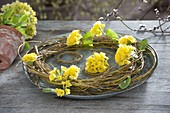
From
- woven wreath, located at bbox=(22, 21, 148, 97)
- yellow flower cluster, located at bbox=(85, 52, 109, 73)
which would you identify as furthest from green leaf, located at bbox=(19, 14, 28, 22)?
yellow flower cluster, located at bbox=(85, 52, 109, 73)

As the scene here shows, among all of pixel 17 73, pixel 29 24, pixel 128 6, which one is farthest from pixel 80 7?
pixel 17 73

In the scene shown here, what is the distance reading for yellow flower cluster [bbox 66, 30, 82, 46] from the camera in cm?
115

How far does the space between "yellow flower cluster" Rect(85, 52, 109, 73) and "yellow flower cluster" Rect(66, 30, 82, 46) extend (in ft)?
0.39

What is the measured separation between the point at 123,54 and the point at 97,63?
81mm

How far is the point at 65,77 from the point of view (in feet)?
3.29

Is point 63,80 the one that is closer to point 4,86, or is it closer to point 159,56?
point 4,86

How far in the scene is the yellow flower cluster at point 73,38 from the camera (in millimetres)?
1150

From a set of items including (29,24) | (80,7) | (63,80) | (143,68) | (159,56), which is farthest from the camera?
(80,7)

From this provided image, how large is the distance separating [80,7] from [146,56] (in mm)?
1837

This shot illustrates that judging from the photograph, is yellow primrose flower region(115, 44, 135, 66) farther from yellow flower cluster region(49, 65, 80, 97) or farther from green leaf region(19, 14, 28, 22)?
green leaf region(19, 14, 28, 22)

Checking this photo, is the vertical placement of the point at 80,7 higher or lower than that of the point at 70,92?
higher

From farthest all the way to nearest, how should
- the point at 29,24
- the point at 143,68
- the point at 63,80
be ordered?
the point at 29,24 < the point at 143,68 < the point at 63,80

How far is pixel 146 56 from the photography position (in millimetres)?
1156

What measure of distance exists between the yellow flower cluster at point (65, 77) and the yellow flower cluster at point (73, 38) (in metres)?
0.18
